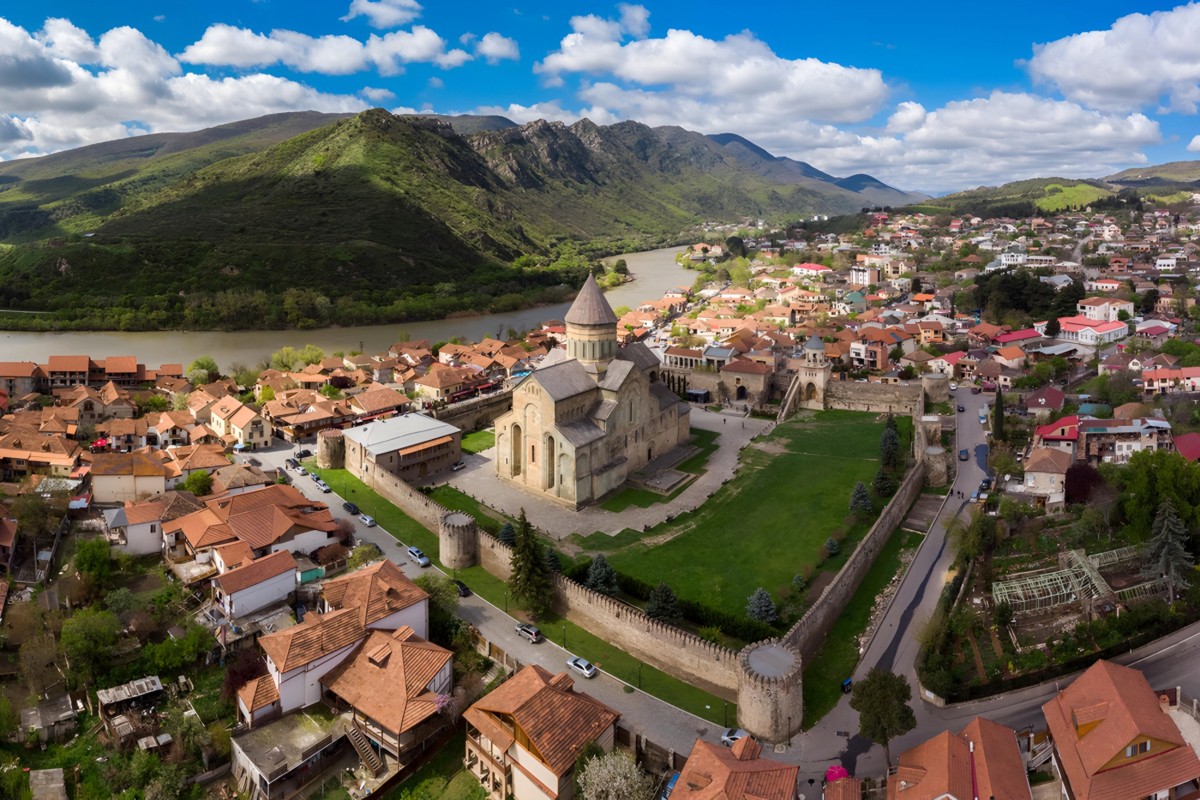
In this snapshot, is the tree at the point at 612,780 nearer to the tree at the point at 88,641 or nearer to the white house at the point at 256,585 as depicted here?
the white house at the point at 256,585

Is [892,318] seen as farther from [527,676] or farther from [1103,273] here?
[527,676]

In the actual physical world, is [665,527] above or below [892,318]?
below

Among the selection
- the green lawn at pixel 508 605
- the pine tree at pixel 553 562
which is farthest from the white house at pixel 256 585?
the pine tree at pixel 553 562

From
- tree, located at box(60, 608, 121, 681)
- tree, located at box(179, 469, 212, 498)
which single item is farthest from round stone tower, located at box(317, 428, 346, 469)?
tree, located at box(60, 608, 121, 681)

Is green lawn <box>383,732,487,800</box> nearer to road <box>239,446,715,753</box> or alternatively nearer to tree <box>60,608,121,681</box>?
road <box>239,446,715,753</box>

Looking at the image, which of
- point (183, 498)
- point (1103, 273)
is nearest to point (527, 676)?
point (183, 498)

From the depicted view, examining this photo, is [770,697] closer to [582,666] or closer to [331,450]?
[582,666]

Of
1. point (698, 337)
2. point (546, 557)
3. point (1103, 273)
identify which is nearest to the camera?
point (546, 557)
